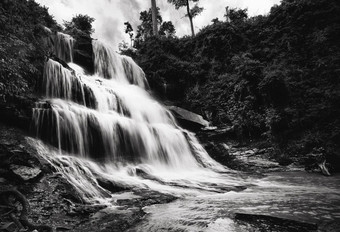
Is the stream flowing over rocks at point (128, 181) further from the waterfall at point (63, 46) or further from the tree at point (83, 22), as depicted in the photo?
the tree at point (83, 22)

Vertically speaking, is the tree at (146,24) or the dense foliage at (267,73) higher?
the tree at (146,24)

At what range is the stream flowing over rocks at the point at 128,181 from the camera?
370cm

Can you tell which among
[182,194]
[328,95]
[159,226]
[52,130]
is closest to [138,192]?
[182,194]

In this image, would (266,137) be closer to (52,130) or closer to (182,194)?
(182,194)

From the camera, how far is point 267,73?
13102mm

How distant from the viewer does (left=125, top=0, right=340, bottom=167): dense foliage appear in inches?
438

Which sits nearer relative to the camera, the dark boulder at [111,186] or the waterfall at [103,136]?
the dark boulder at [111,186]

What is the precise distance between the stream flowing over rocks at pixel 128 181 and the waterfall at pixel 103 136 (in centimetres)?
4

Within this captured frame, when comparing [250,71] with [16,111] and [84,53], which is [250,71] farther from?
[16,111]

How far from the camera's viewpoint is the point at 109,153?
8.66m

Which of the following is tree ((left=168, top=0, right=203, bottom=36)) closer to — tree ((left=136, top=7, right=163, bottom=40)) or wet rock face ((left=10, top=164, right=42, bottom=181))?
tree ((left=136, top=7, right=163, bottom=40))

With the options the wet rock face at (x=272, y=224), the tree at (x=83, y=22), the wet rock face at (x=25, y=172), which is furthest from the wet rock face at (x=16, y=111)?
the tree at (x=83, y=22)

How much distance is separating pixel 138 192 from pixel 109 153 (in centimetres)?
326

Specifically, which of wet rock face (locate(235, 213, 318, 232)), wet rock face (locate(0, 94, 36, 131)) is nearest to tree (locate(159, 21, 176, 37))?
wet rock face (locate(0, 94, 36, 131))
